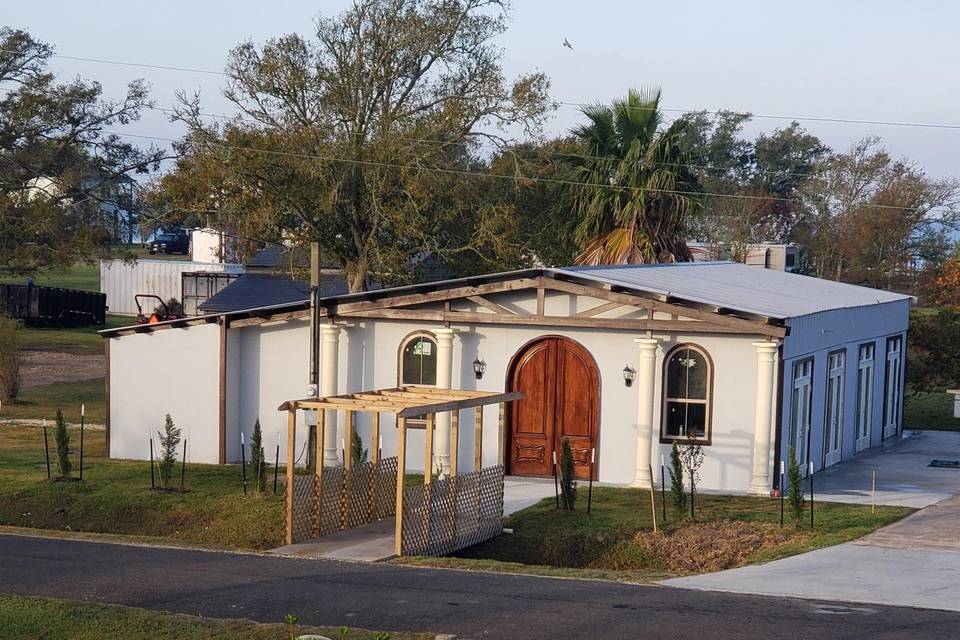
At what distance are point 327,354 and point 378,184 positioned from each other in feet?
37.2

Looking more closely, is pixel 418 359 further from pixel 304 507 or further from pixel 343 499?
pixel 304 507

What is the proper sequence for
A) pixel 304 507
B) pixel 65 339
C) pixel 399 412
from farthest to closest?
1. pixel 65 339
2. pixel 304 507
3. pixel 399 412

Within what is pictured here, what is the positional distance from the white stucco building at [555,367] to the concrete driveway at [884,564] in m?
1.81

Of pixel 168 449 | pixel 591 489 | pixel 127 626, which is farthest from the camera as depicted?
pixel 168 449

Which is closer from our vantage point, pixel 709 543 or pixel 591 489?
pixel 709 543

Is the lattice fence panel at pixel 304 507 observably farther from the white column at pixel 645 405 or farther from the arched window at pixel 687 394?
the arched window at pixel 687 394

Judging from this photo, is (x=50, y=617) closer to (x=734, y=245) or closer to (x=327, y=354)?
(x=327, y=354)

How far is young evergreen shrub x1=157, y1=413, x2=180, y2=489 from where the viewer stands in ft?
65.2

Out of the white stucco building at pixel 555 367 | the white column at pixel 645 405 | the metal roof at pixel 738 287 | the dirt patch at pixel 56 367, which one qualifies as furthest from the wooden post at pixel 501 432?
the dirt patch at pixel 56 367

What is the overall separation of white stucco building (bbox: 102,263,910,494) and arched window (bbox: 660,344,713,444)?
22 millimetres

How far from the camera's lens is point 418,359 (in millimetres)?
21812

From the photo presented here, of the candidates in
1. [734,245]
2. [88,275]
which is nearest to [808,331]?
[734,245]

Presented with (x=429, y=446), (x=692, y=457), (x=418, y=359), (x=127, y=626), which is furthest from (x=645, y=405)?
(x=127, y=626)

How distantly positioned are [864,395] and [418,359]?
30.9ft
